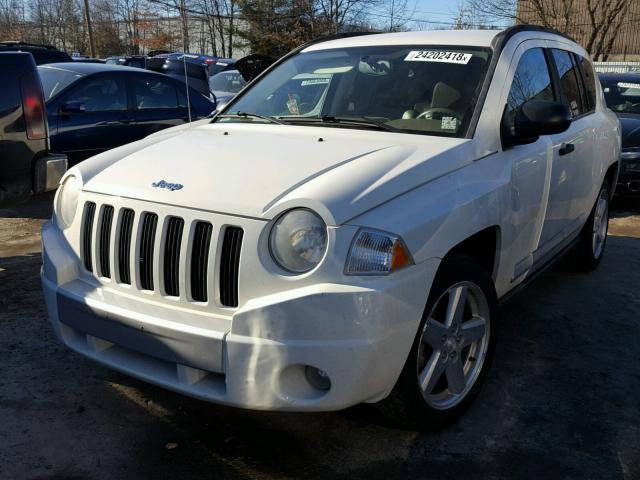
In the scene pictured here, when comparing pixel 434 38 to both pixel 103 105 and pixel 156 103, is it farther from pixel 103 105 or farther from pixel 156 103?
pixel 156 103

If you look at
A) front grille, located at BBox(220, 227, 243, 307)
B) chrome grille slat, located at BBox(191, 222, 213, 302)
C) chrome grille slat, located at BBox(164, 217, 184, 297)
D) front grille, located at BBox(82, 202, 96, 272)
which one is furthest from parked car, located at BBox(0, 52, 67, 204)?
front grille, located at BBox(220, 227, 243, 307)

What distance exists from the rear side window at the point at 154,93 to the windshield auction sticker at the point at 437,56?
5722mm

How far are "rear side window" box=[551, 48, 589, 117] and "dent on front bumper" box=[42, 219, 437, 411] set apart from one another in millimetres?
2462

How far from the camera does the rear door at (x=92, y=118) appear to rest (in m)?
7.90

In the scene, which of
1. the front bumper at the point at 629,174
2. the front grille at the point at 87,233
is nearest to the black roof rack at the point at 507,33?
the front grille at the point at 87,233

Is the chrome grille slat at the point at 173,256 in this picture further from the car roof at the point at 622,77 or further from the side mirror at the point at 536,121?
the car roof at the point at 622,77

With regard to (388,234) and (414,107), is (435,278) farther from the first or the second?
(414,107)

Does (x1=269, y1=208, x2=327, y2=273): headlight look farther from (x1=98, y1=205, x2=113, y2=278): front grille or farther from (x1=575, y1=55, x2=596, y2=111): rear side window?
(x1=575, y1=55, x2=596, y2=111): rear side window

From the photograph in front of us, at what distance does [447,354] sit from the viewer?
312 centimetres

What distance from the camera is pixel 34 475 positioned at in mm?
2775

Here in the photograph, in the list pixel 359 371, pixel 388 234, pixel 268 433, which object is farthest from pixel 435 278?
pixel 268 433

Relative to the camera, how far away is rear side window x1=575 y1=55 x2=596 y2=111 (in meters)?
5.16

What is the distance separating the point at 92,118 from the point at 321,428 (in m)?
6.19

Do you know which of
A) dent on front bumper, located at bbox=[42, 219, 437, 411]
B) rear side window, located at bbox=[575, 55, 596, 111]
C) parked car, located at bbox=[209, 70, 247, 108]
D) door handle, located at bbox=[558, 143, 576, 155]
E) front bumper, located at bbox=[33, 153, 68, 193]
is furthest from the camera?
parked car, located at bbox=[209, 70, 247, 108]
